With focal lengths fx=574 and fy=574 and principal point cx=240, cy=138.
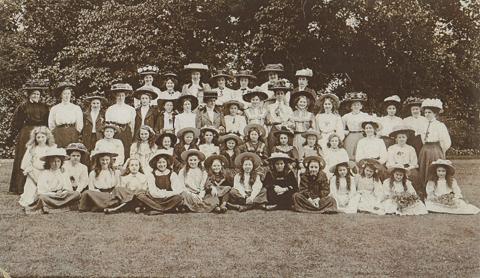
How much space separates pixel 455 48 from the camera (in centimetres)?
1443

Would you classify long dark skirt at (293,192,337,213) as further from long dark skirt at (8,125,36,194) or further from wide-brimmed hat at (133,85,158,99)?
long dark skirt at (8,125,36,194)

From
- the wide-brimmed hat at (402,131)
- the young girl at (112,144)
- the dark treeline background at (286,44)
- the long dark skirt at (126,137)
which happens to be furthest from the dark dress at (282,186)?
the dark treeline background at (286,44)

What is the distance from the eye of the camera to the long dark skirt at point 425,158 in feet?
27.9

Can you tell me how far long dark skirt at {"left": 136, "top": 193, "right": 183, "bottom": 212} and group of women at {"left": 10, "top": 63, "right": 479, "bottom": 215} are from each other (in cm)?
1

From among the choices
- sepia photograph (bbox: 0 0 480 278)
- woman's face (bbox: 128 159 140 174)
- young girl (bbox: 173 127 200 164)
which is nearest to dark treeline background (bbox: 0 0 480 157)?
sepia photograph (bbox: 0 0 480 278)

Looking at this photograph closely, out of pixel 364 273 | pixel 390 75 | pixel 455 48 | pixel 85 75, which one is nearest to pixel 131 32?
pixel 85 75

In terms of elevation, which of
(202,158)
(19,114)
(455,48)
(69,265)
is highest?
(455,48)

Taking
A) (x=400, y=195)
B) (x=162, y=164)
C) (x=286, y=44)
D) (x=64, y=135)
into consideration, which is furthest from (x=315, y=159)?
(x=286, y=44)

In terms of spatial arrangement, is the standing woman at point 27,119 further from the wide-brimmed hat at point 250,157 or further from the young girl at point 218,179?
the wide-brimmed hat at point 250,157

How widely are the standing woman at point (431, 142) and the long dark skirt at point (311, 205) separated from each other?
1.49m

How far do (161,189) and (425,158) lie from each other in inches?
157

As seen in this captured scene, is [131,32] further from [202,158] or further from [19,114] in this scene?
[202,158]

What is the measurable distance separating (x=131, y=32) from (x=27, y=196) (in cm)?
717

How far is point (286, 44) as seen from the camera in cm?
1428
